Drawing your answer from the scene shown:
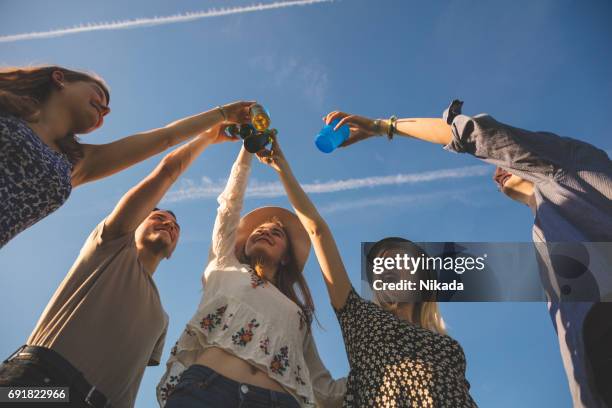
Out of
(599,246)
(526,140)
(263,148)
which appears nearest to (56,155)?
(263,148)

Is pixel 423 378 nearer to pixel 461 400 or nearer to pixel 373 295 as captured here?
pixel 461 400

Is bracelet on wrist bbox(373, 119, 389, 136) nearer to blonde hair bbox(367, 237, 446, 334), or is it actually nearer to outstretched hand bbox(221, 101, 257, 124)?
blonde hair bbox(367, 237, 446, 334)

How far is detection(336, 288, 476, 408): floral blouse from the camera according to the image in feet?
8.55

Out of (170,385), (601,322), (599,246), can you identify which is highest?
(599,246)

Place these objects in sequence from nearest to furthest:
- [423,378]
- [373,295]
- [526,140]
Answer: [526,140]
[423,378]
[373,295]

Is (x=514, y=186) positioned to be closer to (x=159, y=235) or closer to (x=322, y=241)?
(x=322, y=241)

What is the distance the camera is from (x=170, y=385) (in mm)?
2805

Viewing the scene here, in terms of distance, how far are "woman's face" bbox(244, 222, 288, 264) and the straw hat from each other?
140 mm

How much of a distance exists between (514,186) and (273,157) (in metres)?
2.13

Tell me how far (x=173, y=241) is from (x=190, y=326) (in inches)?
45.7

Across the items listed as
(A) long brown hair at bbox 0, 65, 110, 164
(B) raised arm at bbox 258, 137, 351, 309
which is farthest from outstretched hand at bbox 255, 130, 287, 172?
(A) long brown hair at bbox 0, 65, 110, 164

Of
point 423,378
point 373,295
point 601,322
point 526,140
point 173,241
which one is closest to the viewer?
point 601,322

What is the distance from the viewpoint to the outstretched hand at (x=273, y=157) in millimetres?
3956

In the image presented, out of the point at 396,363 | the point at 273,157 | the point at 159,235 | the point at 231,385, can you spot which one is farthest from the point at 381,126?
the point at 231,385
